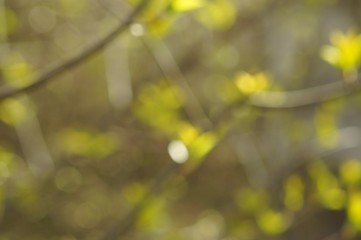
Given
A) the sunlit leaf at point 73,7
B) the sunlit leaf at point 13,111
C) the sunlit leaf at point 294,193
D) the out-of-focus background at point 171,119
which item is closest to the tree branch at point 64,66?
the out-of-focus background at point 171,119

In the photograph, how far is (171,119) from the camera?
1.47 metres

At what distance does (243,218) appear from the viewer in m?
1.88

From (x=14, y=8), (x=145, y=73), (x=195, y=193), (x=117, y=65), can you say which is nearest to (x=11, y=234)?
(x=117, y=65)

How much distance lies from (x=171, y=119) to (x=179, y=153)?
52 cm

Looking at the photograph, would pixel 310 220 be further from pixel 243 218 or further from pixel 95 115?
pixel 95 115

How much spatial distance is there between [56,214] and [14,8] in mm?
686

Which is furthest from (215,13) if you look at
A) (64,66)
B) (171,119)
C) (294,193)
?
(64,66)

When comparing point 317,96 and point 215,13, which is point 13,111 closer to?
point 215,13

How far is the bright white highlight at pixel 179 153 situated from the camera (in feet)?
3.03

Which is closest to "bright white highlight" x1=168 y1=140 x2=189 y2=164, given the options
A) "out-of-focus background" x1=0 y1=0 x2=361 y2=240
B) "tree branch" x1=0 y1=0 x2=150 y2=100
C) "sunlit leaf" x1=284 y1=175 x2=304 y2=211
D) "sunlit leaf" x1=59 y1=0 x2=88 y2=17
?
"out-of-focus background" x1=0 y1=0 x2=361 y2=240

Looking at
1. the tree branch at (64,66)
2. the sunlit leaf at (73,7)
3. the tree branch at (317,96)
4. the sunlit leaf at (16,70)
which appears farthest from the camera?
the sunlit leaf at (73,7)

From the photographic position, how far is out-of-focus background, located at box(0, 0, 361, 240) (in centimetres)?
101

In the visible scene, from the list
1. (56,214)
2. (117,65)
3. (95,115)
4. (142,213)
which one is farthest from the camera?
(95,115)

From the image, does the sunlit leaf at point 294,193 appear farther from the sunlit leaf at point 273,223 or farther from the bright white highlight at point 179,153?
the bright white highlight at point 179,153
